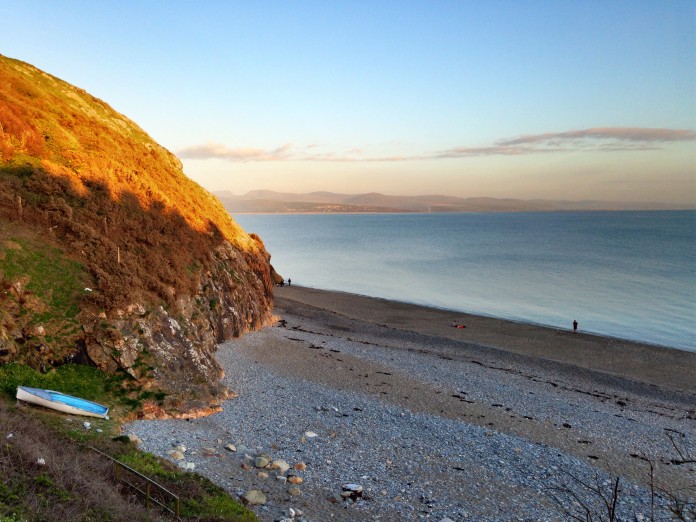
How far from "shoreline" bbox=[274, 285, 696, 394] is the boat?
36.2 m

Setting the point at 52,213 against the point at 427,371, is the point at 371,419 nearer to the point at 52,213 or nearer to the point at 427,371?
the point at 427,371

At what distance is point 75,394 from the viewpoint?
20.1 metres

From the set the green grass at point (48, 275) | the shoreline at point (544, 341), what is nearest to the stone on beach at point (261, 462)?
the green grass at point (48, 275)

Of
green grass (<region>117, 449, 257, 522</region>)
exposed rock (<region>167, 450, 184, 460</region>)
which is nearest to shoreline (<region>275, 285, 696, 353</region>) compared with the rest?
exposed rock (<region>167, 450, 184, 460</region>)

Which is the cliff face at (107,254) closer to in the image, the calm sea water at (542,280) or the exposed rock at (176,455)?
the exposed rock at (176,455)

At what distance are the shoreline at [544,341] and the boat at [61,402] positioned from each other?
36.2m

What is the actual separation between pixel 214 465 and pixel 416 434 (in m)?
10.0

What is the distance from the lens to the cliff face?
22.4 m

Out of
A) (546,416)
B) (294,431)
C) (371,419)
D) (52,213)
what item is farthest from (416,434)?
(52,213)

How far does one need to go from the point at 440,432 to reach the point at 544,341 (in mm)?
30527

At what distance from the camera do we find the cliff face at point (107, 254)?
22422 millimetres

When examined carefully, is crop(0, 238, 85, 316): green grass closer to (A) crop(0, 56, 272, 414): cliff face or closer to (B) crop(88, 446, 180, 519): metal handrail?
(A) crop(0, 56, 272, 414): cliff face

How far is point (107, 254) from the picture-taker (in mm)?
26719

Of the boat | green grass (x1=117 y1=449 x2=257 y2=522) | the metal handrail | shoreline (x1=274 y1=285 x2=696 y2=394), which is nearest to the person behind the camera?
the metal handrail
